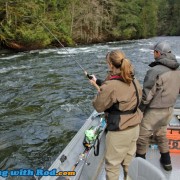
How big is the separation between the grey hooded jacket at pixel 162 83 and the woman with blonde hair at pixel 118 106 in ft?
1.42

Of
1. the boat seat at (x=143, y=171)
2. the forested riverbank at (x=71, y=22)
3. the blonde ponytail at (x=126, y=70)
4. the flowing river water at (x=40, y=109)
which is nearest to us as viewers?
the boat seat at (x=143, y=171)

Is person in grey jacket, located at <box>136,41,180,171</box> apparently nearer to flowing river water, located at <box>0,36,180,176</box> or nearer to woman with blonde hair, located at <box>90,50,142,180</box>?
woman with blonde hair, located at <box>90,50,142,180</box>

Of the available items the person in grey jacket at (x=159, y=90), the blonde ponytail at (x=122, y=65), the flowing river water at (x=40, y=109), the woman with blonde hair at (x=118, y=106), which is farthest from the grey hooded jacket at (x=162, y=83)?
the flowing river water at (x=40, y=109)

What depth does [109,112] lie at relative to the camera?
2939mm

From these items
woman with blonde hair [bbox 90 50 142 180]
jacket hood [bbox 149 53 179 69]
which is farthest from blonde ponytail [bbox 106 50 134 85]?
jacket hood [bbox 149 53 179 69]

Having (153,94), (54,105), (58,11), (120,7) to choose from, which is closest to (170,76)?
(153,94)

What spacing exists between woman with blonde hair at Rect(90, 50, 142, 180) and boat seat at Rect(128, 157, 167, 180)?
0.45m

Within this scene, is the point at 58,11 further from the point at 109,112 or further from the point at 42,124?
the point at 109,112

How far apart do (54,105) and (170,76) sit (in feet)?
18.5

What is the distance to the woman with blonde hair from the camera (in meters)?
2.79

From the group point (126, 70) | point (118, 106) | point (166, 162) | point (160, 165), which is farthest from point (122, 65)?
point (160, 165)

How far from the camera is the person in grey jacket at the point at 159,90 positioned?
3.39 meters

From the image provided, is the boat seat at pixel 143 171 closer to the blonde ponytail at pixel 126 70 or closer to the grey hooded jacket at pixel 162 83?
the blonde ponytail at pixel 126 70

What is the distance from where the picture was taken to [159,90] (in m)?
3.43
